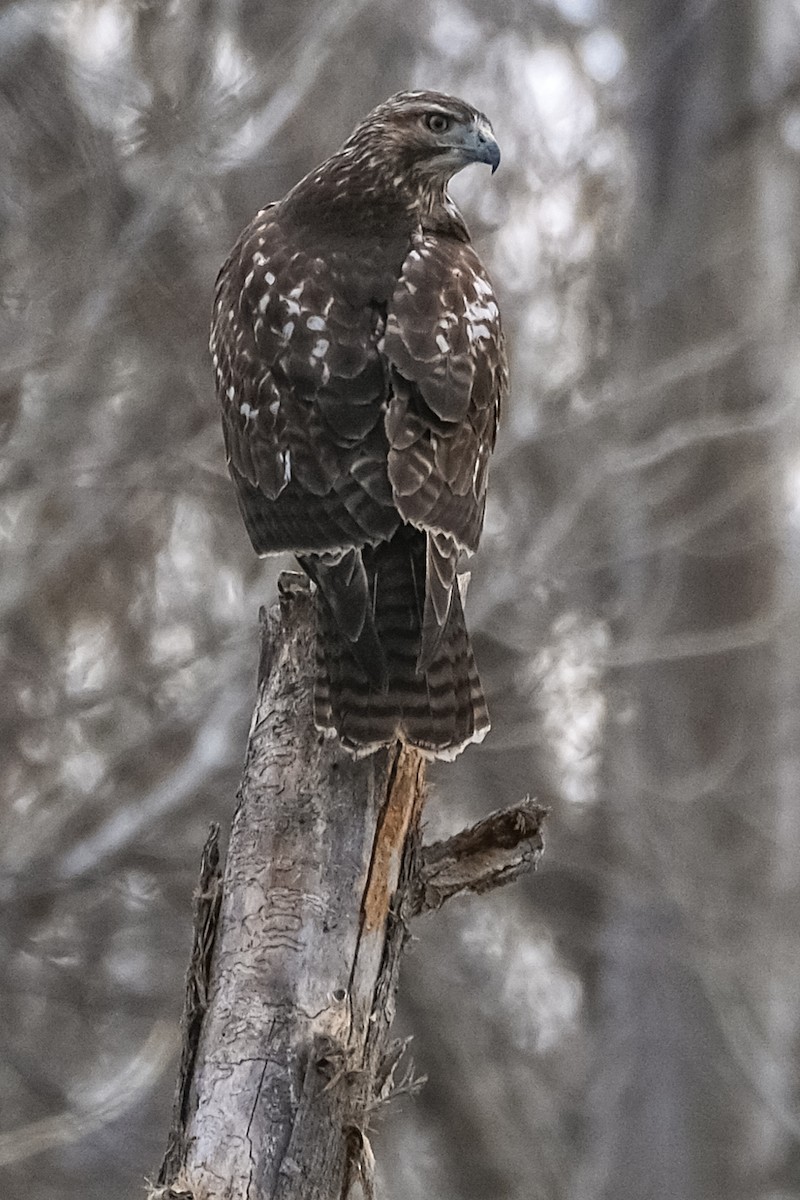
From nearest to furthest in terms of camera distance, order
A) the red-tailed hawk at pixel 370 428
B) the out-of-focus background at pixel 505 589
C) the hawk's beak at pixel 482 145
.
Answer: the red-tailed hawk at pixel 370 428 < the hawk's beak at pixel 482 145 < the out-of-focus background at pixel 505 589

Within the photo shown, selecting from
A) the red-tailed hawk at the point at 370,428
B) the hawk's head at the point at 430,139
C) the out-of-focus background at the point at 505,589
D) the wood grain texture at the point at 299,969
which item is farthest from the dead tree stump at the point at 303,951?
the out-of-focus background at the point at 505,589

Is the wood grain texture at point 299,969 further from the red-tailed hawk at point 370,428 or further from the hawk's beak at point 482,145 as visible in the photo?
the hawk's beak at point 482,145

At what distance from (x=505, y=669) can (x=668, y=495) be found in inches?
94.3

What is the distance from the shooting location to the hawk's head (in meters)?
4.44

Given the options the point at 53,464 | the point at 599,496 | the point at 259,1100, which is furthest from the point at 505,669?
the point at 259,1100

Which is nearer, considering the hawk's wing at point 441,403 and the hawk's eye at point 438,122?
the hawk's wing at point 441,403

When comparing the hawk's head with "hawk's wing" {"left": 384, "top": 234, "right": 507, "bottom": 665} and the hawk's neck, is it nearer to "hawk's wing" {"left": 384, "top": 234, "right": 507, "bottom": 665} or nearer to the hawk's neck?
the hawk's neck

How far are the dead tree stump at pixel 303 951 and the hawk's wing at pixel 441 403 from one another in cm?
34

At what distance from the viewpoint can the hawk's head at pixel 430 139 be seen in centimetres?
444

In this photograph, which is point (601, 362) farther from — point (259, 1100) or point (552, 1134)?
point (259, 1100)

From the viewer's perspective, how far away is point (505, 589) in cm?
759

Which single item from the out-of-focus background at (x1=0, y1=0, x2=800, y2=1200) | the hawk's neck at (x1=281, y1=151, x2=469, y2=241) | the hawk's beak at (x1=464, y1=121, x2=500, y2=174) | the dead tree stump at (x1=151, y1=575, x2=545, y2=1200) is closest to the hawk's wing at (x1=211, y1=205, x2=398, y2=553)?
the hawk's neck at (x1=281, y1=151, x2=469, y2=241)

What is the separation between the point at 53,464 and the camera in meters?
6.77

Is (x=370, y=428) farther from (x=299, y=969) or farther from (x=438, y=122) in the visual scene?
(x=438, y=122)
